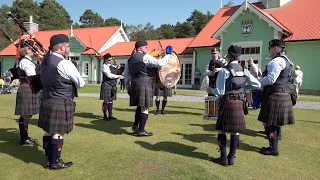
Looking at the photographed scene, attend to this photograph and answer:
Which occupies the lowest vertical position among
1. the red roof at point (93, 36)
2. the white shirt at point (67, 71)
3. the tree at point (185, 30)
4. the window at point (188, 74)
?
the white shirt at point (67, 71)

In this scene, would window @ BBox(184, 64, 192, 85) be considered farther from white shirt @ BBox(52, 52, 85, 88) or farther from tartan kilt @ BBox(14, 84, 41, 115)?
white shirt @ BBox(52, 52, 85, 88)

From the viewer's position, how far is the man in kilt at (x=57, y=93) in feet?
12.8

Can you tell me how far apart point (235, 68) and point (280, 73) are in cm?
111

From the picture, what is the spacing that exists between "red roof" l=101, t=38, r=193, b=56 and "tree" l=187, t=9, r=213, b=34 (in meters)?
22.0

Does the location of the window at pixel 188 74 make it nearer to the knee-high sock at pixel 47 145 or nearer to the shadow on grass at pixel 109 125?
the shadow on grass at pixel 109 125

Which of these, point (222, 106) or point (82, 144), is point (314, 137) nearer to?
point (222, 106)

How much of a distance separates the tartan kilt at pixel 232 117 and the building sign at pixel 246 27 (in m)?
17.5

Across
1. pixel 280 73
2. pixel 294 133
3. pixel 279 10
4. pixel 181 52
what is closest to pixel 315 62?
pixel 279 10

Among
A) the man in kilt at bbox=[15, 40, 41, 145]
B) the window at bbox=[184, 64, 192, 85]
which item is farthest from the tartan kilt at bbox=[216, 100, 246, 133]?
the window at bbox=[184, 64, 192, 85]

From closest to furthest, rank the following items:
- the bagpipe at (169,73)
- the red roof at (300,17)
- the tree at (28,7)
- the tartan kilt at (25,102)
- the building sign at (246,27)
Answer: the tartan kilt at (25,102) → the bagpipe at (169,73) → the red roof at (300,17) → the building sign at (246,27) → the tree at (28,7)

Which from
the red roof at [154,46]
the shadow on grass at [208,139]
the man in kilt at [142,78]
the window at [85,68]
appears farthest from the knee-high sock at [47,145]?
the window at [85,68]

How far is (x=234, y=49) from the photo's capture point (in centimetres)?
430

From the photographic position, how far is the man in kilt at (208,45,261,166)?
13.8ft

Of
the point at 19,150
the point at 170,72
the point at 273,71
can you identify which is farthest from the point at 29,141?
the point at 273,71
